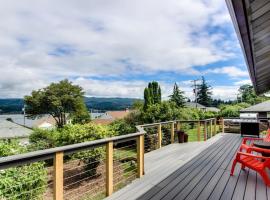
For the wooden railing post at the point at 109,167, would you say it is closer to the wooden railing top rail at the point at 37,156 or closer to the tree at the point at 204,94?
the wooden railing top rail at the point at 37,156

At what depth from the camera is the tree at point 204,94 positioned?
5681 cm

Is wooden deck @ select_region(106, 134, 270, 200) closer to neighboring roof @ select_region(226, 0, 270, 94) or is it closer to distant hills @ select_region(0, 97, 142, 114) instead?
neighboring roof @ select_region(226, 0, 270, 94)

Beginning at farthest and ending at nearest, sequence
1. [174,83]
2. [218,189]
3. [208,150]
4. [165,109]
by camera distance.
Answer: [174,83]
[165,109]
[208,150]
[218,189]

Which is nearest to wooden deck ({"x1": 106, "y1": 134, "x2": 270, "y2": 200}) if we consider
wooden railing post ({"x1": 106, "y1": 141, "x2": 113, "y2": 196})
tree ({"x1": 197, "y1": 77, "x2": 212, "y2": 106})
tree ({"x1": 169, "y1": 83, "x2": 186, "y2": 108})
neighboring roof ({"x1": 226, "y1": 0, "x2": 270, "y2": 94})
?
wooden railing post ({"x1": 106, "y1": 141, "x2": 113, "y2": 196})

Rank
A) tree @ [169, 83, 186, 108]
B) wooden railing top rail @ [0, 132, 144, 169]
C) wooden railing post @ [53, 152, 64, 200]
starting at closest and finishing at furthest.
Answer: wooden railing top rail @ [0, 132, 144, 169], wooden railing post @ [53, 152, 64, 200], tree @ [169, 83, 186, 108]

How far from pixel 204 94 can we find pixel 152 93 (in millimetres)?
40399

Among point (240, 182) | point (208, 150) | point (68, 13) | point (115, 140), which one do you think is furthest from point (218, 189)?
point (68, 13)

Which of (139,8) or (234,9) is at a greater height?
(139,8)

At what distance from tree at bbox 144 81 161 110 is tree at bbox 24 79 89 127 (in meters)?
14.2

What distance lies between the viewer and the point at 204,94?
5738 cm

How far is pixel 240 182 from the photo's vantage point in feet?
11.5

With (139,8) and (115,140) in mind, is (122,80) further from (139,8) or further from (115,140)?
(115,140)

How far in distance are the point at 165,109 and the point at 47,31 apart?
29.6ft

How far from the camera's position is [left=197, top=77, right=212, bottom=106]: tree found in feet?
186
